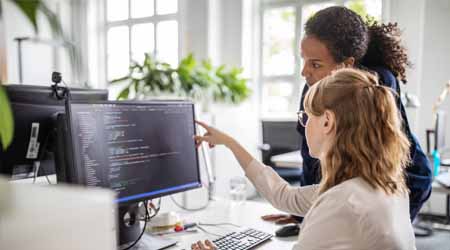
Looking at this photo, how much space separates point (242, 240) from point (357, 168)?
1.57ft

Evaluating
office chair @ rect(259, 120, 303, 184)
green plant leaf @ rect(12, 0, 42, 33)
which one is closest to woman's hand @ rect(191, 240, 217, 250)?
green plant leaf @ rect(12, 0, 42, 33)

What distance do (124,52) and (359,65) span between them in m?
4.69

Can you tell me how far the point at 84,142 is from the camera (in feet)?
3.20

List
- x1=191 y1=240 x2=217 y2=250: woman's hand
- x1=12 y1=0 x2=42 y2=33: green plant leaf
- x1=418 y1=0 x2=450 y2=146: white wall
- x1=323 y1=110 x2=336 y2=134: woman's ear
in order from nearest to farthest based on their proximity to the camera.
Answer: x1=12 y1=0 x2=42 y2=33: green plant leaf
x1=323 y1=110 x2=336 y2=134: woman's ear
x1=191 y1=240 x2=217 y2=250: woman's hand
x1=418 y1=0 x2=450 y2=146: white wall

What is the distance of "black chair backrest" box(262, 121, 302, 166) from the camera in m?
3.85

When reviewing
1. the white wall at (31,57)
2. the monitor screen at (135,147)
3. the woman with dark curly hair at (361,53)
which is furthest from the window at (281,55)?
the monitor screen at (135,147)

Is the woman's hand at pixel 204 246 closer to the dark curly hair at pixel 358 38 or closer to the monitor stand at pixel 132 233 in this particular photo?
the monitor stand at pixel 132 233

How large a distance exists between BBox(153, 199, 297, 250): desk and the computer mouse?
2 centimetres

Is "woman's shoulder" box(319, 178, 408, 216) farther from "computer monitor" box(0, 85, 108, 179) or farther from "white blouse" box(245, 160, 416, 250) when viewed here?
"computer monitor" box(0, 85, 108, 179)

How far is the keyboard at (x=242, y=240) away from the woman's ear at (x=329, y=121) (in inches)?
17.9

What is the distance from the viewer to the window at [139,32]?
16.0ft

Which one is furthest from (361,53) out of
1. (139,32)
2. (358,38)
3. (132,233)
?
(139,32)

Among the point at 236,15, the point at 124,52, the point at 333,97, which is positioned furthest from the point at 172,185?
the point at 124,52

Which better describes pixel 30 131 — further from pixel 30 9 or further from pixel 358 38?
pixel 358 38
